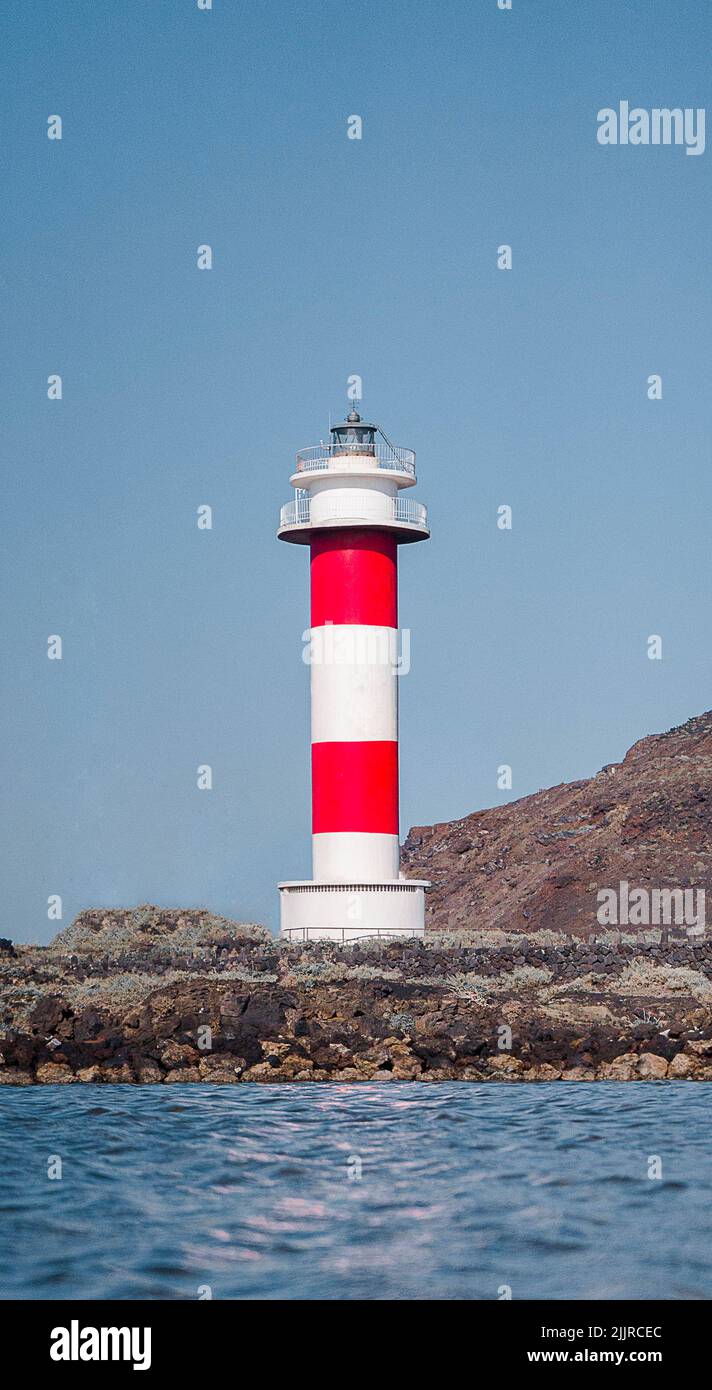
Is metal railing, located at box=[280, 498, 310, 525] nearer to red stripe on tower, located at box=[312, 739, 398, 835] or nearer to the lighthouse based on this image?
the lighthouse

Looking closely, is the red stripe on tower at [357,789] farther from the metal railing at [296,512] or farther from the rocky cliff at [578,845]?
the rocky cliff at [578,845]

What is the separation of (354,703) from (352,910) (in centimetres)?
372

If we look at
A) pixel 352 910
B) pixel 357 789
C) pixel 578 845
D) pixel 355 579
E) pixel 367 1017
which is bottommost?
pixel 367 1017

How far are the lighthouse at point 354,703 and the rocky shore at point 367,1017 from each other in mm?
1076

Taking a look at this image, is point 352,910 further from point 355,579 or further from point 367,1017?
point 367,1017

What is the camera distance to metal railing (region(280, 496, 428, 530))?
1342 inches

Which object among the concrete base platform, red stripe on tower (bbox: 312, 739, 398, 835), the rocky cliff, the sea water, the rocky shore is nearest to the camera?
the sea water

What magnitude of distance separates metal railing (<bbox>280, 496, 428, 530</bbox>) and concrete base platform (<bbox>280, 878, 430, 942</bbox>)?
6.61m

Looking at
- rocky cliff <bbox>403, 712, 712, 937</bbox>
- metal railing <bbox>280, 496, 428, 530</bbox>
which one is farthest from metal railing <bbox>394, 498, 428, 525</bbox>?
rocky cliff <bbox>403, 712, 712, 937</bbox>

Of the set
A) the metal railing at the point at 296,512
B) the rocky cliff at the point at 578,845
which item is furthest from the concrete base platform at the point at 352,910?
the rocky cliff at the point at 578,845

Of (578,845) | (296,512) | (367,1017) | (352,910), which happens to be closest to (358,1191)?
(367,1017)

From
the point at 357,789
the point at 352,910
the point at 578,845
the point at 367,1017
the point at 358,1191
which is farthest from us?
the point at 578,845

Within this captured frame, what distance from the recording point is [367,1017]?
2686 cm

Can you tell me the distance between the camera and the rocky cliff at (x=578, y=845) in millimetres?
48125
